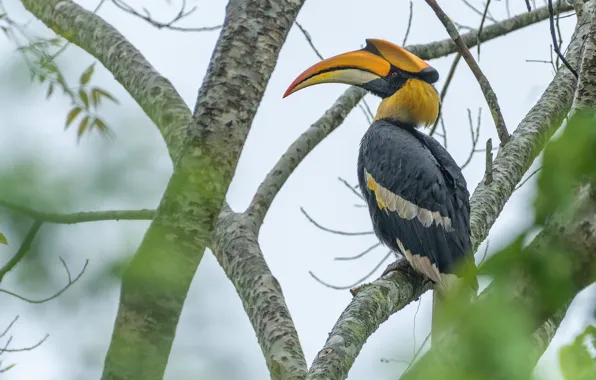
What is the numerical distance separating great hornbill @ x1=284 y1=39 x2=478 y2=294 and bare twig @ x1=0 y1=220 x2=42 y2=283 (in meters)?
2.23

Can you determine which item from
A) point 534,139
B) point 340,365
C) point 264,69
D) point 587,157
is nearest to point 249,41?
point 264,69

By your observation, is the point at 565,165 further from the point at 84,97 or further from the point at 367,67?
the point at 367,67

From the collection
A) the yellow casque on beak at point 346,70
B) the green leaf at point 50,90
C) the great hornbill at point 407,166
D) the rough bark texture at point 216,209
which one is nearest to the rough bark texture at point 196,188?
the rough bark texture at point 216,209

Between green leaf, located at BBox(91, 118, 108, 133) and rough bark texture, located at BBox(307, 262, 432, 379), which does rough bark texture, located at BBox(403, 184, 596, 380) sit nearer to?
green leaf, located at BBox(91, 118, 108, 133)

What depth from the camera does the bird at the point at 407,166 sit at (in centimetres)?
397

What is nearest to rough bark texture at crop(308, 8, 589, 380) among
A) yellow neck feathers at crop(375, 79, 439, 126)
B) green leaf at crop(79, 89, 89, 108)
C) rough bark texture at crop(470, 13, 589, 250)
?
rough bark texture at crop(470, 13, 589, 250)

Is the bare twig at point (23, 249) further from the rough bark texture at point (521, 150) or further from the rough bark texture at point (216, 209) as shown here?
the rough bark texture at point (521, 150)

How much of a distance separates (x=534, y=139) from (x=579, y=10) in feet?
2.69

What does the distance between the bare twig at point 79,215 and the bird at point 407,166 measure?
2.19m

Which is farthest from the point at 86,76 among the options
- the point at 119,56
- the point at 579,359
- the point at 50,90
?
the point at 119,56

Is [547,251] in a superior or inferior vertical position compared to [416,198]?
inferior

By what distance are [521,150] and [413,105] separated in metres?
1.10

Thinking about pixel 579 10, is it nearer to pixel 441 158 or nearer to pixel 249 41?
pixel 441 158

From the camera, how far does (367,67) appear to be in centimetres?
534
